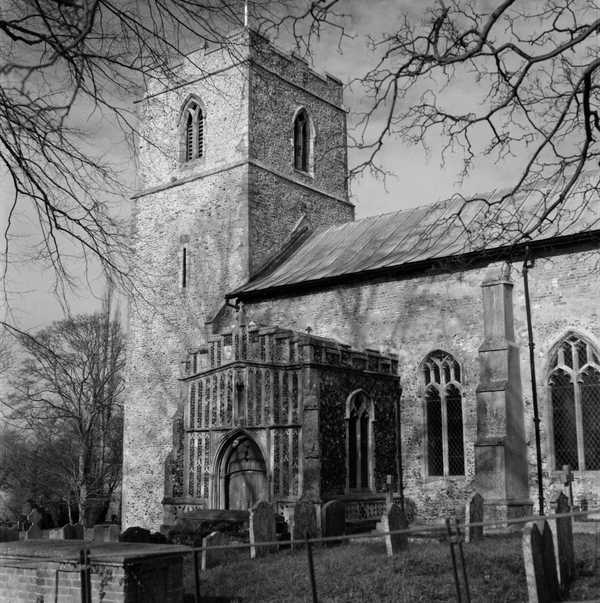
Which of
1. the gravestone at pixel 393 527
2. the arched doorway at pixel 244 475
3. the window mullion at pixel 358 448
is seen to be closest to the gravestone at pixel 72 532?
the arched doorway at pixel 244 475

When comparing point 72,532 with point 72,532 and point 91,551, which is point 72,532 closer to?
point 72,532

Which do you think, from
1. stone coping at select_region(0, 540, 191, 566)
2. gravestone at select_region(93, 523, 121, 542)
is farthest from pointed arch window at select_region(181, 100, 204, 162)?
stone coping at select_region(0, 540, 191, 566)

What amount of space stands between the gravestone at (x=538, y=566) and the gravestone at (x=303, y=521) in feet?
17.9

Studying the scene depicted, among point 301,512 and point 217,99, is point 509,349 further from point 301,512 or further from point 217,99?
point 217,99

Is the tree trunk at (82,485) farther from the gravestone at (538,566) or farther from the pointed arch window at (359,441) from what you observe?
the gravestone at (538,566)

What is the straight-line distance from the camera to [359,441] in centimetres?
1789

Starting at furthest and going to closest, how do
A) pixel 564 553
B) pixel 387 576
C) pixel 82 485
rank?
pixel 82 485 < pixel 387 576 < pixel 564 553

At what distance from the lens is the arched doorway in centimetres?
1741

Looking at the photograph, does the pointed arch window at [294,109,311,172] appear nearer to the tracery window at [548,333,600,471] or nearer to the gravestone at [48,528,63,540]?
the tracery window at [548,333,600,471]

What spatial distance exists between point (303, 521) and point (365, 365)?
534cm

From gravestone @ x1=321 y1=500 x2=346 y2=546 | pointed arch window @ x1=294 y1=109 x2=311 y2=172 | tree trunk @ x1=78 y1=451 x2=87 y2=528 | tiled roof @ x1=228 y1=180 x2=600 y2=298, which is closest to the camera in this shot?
gravestone @ x1=321 y1=500 x2=346 y2=546

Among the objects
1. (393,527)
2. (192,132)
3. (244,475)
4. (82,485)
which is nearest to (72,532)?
(244,475)

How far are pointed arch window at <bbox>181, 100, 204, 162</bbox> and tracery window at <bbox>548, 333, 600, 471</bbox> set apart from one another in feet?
45.5

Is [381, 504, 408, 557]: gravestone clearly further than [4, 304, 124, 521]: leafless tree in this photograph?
No
